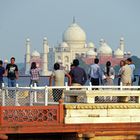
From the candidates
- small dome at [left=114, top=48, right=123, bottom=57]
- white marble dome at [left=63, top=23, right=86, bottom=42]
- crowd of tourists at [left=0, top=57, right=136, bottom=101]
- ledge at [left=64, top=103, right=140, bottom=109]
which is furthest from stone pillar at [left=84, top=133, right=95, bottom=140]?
small dome at [left=114, top=48, right=123, bottom=57]

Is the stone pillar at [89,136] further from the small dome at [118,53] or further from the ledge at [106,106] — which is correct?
the small dome at [118,53]

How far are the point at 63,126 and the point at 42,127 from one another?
0.42 metres

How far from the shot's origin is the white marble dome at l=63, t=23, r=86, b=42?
183375mm

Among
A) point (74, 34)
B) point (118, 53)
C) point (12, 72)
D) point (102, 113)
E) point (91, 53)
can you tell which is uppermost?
point (74, 34)

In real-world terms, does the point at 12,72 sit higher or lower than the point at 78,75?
higher

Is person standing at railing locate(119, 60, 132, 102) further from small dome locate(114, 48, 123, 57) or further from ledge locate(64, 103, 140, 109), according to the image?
small dome locate(114, 48, 123, 57)

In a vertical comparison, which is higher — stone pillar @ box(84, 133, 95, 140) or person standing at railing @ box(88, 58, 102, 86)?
person standing at railing @ box(88, 58, 102, 86)

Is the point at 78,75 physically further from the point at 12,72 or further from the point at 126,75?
the point at 12,72

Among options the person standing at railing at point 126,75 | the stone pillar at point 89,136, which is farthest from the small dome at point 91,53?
the stone pillar at point 89,136

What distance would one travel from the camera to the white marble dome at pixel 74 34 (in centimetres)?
18338

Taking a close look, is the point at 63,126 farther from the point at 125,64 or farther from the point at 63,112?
the point at 125,64

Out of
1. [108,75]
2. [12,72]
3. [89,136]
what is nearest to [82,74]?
[108,75]

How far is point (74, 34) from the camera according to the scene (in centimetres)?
18475

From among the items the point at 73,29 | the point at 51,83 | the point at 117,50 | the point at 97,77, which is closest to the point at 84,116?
the point at 51,83
